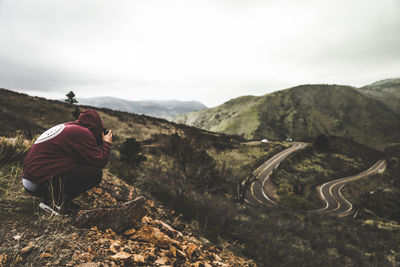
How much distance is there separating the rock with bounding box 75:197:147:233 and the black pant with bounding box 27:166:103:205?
362 millimetres

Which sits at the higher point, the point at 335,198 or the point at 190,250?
the point at 190,250

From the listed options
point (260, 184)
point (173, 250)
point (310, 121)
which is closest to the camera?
point (173, 250)

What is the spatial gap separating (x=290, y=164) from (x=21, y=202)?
140 feet

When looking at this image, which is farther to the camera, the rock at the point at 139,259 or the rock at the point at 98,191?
the rock at the point at 98,191

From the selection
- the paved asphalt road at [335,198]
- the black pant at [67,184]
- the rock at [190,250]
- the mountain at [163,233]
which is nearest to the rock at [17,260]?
the mountain at [163,233]

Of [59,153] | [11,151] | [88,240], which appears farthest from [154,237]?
[11,151]

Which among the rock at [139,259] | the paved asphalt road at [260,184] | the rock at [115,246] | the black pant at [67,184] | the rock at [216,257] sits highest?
the black pant at [67,184]

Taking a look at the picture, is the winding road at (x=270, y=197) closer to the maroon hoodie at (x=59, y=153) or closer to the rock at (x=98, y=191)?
the rock at (x=98, y=191)

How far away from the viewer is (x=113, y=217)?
2.73 metres

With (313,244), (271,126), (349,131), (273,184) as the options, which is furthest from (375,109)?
(313,244)

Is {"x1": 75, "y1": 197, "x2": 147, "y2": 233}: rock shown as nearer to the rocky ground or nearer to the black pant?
the rocky ground

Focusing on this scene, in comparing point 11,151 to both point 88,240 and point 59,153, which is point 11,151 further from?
point 88,240

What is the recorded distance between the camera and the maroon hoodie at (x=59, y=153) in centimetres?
224

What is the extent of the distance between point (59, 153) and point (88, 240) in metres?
1.27
